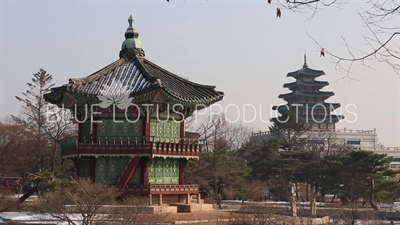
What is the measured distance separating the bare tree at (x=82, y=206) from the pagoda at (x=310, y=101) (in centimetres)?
5664

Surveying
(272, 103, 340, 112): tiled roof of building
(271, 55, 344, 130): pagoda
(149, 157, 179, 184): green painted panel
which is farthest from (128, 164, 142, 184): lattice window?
(272, 103, 340, 112): tiled roof of building

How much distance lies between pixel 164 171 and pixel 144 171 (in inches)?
51.3

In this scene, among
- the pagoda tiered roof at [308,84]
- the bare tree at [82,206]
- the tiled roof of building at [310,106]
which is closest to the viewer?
the bare tree at [82,206]

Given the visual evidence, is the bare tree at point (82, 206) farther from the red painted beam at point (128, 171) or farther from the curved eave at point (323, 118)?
the curved eave at point (323, 118)

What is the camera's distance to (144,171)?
24.5 metres

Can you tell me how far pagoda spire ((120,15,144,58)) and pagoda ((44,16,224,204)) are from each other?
132cm

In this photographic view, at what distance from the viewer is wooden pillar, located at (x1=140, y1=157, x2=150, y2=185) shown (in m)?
24.3

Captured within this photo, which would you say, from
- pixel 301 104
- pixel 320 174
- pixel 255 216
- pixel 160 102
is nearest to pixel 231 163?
pixel 320 174

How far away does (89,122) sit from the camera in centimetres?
2550

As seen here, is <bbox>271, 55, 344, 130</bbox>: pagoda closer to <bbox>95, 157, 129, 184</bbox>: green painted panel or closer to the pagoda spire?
the pagoda spire

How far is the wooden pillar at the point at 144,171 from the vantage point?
24.3m

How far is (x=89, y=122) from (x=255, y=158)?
70.6ft

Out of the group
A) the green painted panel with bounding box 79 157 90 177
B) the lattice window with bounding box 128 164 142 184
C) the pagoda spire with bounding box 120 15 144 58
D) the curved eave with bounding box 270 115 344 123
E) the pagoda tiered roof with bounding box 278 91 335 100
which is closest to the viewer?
the lattice window with bounding box 128 164 142 184

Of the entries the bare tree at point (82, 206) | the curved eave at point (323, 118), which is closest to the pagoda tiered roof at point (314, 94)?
the curved eave at point (323, 118)
